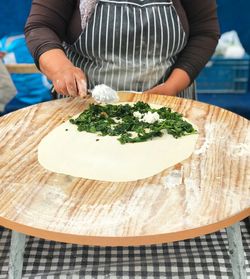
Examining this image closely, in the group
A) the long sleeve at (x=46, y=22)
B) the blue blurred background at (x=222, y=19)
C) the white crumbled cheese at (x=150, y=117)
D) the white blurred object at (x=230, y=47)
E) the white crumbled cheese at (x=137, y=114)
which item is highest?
the long sleeve at (x=46, y=22)

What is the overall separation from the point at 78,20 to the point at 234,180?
2.63ft

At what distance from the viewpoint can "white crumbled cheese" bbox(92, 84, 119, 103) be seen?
1283mm

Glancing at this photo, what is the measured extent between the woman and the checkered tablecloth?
23.9 inches

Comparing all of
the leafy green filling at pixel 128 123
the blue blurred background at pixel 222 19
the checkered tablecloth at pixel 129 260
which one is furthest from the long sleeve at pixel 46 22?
the blue blurred background at pixel 222 19

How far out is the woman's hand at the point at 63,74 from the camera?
1.27m

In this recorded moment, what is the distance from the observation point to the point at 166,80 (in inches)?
60.3

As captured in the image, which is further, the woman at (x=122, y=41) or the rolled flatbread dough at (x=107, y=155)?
the woman at (x=122, y=41)

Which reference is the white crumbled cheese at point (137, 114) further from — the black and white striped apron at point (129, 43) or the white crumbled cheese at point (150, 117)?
the black and white striped apron at point (129, 43)

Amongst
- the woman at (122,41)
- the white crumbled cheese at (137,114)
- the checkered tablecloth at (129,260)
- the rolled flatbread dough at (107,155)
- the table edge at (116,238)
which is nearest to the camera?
the table edge at (116,238)

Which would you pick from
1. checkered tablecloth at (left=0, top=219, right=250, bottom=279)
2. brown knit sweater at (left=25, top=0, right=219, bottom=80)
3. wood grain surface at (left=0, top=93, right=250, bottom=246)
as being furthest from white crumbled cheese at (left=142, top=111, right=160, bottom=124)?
checkered tablecloth at (left=0, top=219, right=250, bottom=279)

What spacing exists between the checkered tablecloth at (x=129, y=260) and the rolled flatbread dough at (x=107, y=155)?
0.58 m

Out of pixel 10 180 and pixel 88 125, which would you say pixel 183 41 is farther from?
pixel 10 180

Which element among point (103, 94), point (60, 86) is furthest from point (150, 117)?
point (60, 86)

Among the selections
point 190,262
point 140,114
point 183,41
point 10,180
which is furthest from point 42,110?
point 190,262
